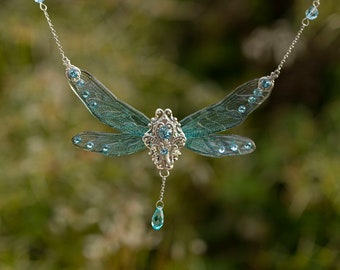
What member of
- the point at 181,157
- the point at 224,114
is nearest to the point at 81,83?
the point at 224,114

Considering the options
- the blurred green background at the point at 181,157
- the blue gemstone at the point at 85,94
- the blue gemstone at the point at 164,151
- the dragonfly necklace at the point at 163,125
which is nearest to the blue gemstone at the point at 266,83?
the dragonfly necklace at the point at 163,125

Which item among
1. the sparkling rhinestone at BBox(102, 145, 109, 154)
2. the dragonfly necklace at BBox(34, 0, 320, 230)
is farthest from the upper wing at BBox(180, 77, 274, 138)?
the sparkling rhinestone at BBox(102, 145, 109, 154)

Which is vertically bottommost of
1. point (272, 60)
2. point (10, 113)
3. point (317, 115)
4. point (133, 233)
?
point (133, 233)

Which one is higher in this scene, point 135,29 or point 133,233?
point 135,29

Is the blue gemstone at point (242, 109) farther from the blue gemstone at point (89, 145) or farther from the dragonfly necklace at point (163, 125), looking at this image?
the blue gemstone at point (89, 145)

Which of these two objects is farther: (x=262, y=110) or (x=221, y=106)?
(x=262, y=110)

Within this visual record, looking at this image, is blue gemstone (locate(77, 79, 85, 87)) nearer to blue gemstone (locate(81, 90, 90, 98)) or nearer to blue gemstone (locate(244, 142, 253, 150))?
blue gemstone (locate(81, 90, 90, 98))

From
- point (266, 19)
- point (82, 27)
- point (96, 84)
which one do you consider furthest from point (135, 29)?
point (96, 84)

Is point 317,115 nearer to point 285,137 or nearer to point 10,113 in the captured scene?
point 285,137
